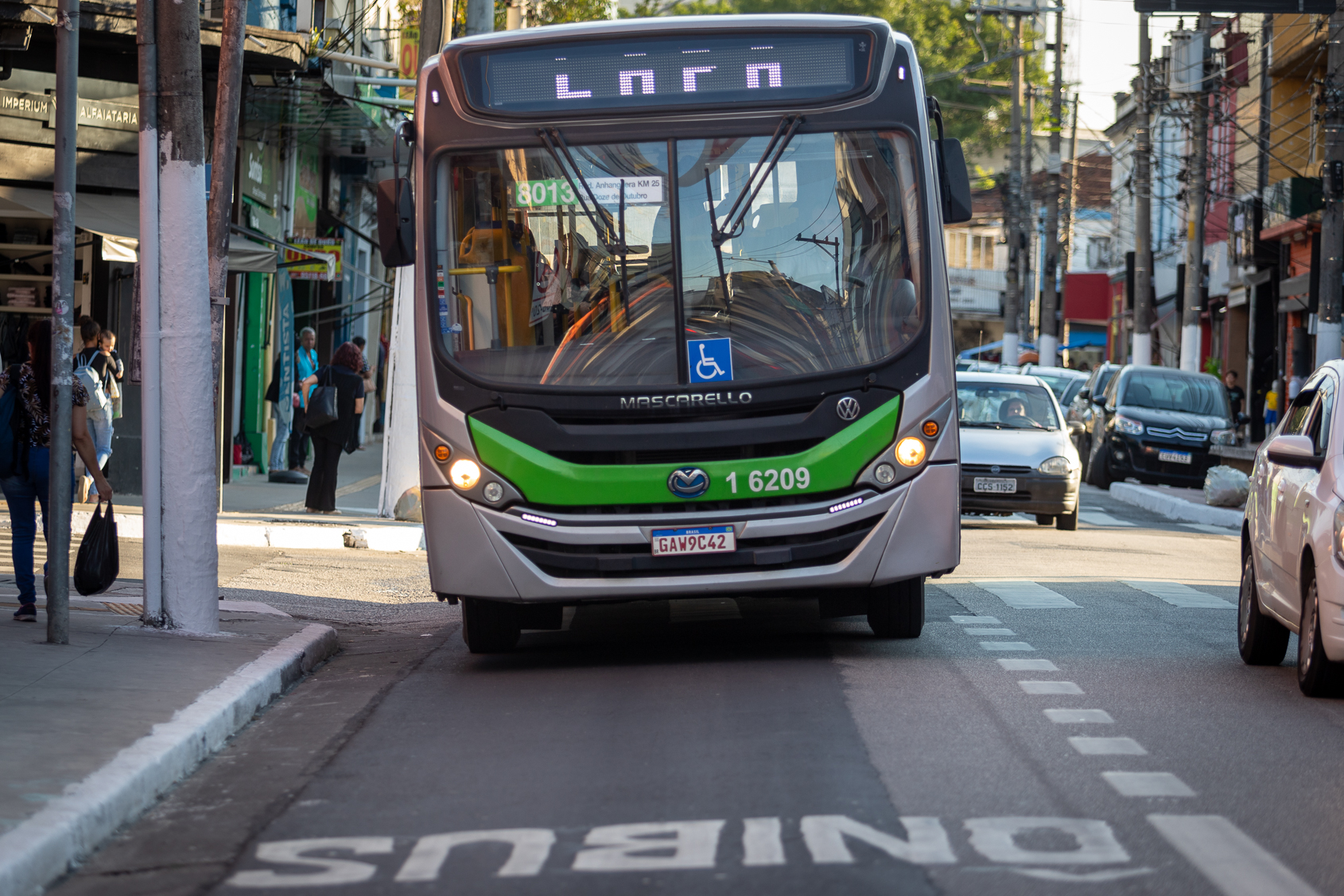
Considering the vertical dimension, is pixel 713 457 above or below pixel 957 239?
below

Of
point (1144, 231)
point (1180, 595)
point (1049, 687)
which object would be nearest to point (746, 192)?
point (1049, 687)

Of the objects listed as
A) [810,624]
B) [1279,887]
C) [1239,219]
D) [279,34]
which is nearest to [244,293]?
[279,34]

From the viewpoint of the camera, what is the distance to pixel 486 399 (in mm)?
9727

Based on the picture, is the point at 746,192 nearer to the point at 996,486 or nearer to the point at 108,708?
the point at 108,708

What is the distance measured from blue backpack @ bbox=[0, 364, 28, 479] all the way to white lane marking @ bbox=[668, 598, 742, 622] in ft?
12.9

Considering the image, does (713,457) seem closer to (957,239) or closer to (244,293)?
(244,293)

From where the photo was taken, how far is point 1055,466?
19812mm

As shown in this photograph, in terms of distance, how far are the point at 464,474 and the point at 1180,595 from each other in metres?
6.30

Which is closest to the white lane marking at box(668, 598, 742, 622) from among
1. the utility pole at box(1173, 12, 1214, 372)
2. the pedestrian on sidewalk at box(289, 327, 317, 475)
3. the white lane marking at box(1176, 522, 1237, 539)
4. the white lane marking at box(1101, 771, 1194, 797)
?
the white lane marking at box(1101, 771, 1194, 797)

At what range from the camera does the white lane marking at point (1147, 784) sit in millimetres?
6664

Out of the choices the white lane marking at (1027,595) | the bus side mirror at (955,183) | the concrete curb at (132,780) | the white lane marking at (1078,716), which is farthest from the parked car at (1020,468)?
the white lane marking at (1078,716)

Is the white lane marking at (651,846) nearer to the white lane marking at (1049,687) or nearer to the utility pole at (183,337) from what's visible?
the white lane marking at (1049,687)

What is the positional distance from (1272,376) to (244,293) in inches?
1119

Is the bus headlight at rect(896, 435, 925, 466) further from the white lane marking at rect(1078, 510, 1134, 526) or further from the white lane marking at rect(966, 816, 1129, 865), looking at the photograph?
the white lane marking at rect(1078, 510, 1134, 526)
